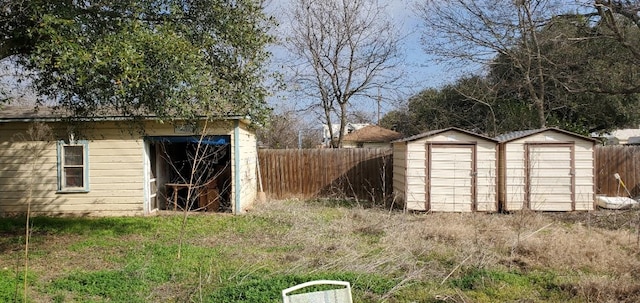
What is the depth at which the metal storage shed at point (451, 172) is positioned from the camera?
11148 mm

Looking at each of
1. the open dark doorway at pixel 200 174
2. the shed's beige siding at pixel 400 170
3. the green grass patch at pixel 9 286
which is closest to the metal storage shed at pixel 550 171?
the shed's beige siding at pixel 400 170

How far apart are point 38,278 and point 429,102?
2233 cm

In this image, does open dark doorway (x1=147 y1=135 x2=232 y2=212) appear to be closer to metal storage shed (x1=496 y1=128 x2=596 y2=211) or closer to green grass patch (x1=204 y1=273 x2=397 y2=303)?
green grass patch (x1=204 y1=273 x2=397 y2=303)

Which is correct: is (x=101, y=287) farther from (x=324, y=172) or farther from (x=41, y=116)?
(x=324, y=172)

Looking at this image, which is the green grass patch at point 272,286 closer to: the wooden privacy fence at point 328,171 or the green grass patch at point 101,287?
the green grass patch at point 101,287

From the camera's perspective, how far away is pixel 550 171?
11.1 metres

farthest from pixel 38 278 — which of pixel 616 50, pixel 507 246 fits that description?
pixel 616 50

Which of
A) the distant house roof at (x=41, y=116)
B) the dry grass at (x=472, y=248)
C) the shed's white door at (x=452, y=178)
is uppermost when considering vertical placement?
the distant house roof at (x=41, y=116)

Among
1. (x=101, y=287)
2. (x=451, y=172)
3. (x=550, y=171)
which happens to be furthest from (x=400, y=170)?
(x=101, y=287)

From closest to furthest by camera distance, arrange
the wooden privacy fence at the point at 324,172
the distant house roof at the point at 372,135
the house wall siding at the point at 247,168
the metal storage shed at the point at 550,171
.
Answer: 1. the metal storage shed at the point at 550,171
2. the house wall siding at the point at 247,168
3. the wooden privacy fence at the point at 324,172
4. the distant house roof at the point at 372,135

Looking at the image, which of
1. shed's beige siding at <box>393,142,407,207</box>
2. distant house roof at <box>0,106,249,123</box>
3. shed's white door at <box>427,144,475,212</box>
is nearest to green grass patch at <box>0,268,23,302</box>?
distant house roof at <box>0,106,249,123</box>

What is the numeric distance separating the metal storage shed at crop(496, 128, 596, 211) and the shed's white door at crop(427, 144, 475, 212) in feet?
3.06

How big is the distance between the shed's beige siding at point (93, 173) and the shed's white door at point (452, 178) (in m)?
4.96

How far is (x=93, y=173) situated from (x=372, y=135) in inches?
921
